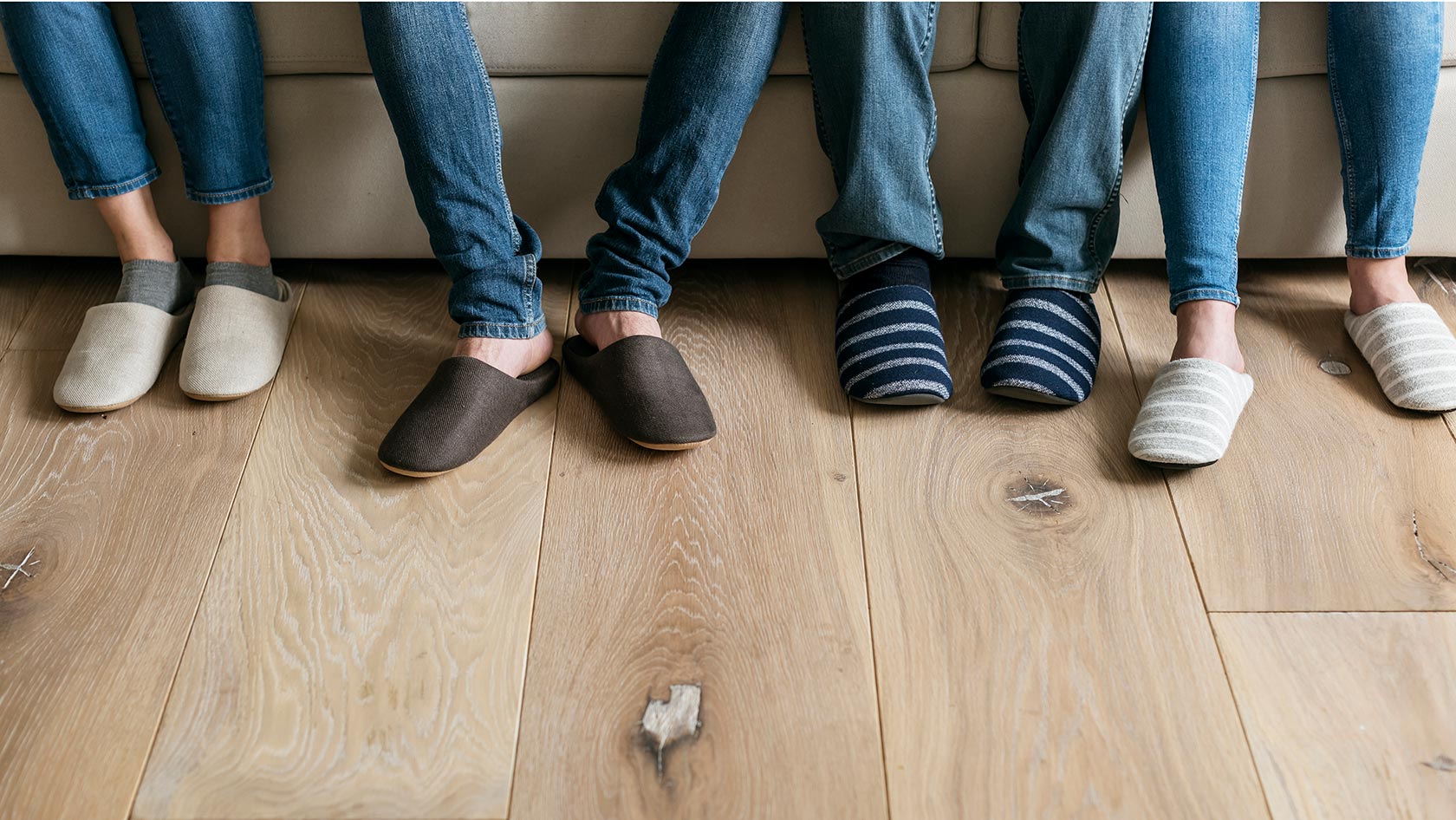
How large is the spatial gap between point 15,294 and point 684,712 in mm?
1041

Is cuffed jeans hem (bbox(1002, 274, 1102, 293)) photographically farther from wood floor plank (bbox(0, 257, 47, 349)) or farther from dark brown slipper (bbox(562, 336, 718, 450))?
wood floor plank (bbox(0, 257, 47, 349))

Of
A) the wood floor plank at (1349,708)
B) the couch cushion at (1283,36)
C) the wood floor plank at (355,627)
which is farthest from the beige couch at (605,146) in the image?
the wood floor plank at (1349,708)

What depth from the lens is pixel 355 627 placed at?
92 centimetres

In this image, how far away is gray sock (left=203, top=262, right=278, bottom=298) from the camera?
4.02 ft

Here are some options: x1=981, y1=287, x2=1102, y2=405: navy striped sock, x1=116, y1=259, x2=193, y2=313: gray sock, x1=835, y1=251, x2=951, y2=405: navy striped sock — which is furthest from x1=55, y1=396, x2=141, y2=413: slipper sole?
x1=981, y1=287, x2=1102, y2=405: navy striped sock

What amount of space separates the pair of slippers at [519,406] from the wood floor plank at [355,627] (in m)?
0.03

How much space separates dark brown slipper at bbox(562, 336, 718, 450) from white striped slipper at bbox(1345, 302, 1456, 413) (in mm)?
713

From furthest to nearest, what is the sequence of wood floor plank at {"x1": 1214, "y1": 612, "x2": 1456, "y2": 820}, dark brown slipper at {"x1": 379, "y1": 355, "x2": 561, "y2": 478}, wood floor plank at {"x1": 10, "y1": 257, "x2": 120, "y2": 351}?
1. wood floor plank at {"x1": 10, "y1": 257, "x2": 120, "y2": 351}
2. dark brown slipper at {"x1": 379, "y1": 355, "x2": 561, "y2": 478}
3. wood floor plank at {"x1": 1214, "y1": 612, "x2": 1456, "y2": 820}

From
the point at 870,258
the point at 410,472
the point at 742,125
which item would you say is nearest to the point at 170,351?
the point at 410,472

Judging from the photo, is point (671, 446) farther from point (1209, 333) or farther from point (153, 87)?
point (153, 87)

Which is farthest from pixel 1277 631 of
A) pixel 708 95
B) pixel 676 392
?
pixel 708 95

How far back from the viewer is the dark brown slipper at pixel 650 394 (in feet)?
3.54

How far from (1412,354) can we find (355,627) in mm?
1081

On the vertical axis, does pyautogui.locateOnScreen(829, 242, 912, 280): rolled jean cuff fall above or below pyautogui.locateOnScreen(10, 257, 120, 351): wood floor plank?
above
